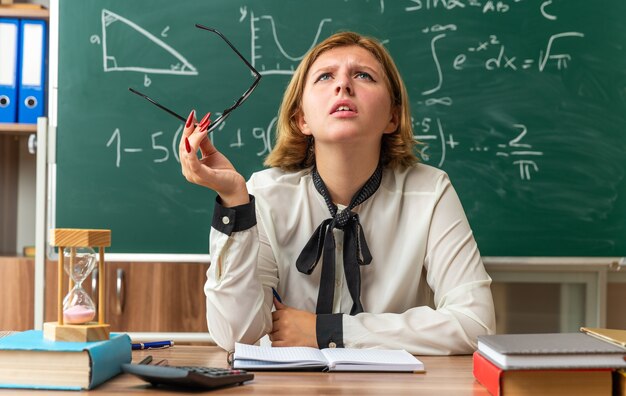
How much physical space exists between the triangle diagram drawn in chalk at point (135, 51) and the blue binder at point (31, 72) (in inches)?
10.0

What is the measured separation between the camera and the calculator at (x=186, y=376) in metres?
1.09

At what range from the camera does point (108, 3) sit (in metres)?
3.07

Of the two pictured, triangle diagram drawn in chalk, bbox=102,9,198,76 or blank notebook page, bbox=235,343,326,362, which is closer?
blank notebook page, bbox=235,343,326,362

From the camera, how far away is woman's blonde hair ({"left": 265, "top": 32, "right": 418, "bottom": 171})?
2102mm

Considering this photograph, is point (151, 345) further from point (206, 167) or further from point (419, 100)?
point (419, 100)

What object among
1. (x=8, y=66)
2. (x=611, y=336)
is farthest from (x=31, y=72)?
(x=611, y=336)

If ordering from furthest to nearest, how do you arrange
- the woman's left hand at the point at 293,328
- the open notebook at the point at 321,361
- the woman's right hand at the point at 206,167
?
1. the woman's left hand at the point at 293,328
2. the woman's right hand at the point at 206,167
3. the open notebook at the point at 321,361

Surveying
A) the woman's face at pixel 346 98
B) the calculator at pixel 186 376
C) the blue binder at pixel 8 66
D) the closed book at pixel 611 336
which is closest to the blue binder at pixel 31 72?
the blue binder at pixel 8 66

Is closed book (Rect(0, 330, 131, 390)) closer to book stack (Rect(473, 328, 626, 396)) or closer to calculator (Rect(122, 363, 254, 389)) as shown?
calculator (Rect(122, 363, 254, 389))

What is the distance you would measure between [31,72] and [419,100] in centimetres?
157

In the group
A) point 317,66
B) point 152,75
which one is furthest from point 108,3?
point 317,66

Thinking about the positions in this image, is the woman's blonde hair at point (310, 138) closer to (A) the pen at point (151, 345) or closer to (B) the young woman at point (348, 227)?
(B) the young woman at point (348, 227)

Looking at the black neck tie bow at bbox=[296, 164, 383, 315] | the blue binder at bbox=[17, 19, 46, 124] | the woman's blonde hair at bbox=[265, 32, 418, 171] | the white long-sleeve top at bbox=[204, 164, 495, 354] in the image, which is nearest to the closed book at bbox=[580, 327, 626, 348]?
the white long-sleeve top at bbox=[204, 164, 495, 354]

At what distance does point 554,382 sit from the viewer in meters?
1.11
